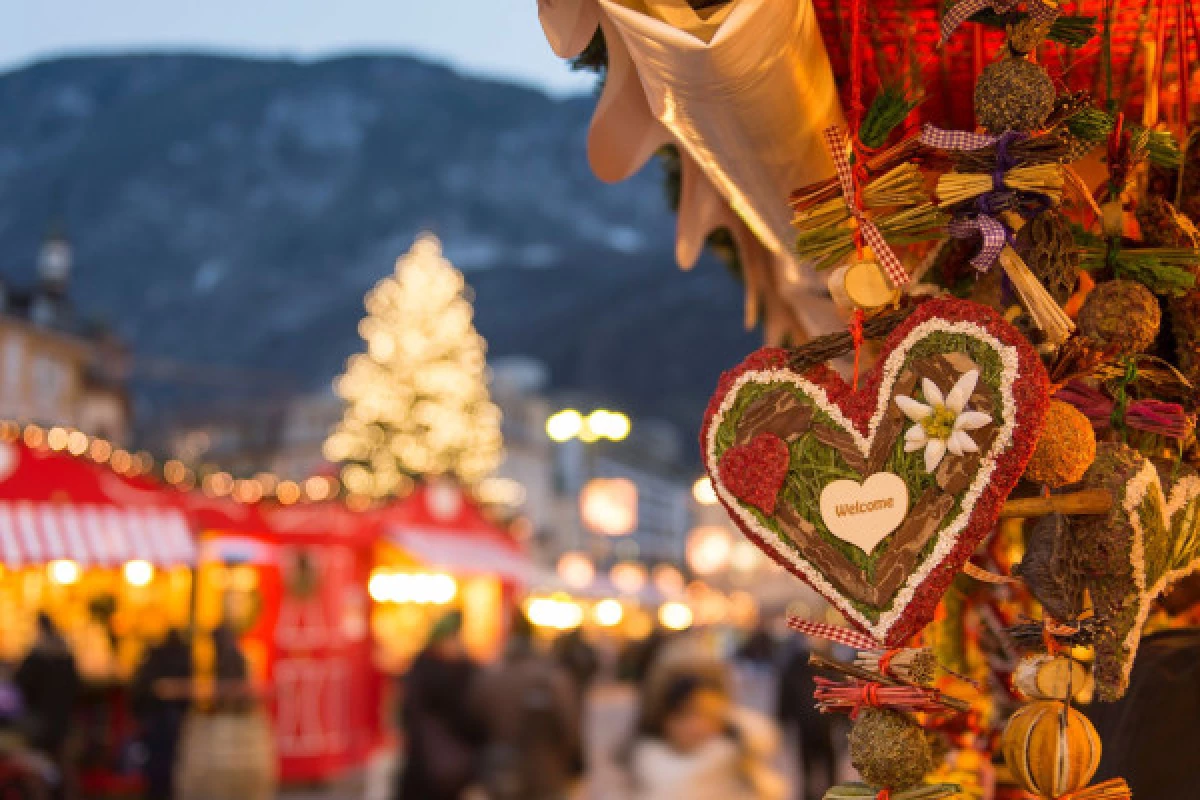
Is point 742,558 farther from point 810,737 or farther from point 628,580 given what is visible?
point 628,580

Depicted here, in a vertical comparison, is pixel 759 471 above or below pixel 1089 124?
below

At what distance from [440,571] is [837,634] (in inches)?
668

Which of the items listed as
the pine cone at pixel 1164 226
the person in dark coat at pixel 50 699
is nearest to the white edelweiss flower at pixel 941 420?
the pine cone at pixel 1164 226

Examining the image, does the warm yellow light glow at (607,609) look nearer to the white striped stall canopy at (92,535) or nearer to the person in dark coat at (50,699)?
the white striped stall canopy at (92,535)

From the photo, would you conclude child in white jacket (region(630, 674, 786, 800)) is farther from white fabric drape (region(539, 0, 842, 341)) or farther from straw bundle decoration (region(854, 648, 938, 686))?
straw bundle decoration (region(854, 648, 938, 686))

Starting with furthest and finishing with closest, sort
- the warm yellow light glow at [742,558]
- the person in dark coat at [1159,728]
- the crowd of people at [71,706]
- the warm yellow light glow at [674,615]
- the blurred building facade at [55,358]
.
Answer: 1. the blurred building facade at [55,358]
2. the warm yellow light glow at [674,615]
3. the warm yellow light glow at [742,558]
4. the crowd of people at [71,706]
5. the person in dark coat at [1159,728]

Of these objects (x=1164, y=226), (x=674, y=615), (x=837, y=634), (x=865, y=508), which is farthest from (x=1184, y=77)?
(x=674, y=615)

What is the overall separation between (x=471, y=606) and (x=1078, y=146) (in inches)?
817

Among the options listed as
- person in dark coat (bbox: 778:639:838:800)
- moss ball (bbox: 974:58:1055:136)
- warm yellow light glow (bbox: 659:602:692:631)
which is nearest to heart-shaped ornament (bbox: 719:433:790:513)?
moss ball (bbox: 974:58:1055:136)

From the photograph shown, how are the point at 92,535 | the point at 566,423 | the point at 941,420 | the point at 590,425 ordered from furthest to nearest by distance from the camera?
the point at 566,423, the point at 590,425, the point at 92,535, the point at 941,420

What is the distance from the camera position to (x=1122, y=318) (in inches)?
65.3

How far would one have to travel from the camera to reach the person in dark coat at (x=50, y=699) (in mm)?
11352

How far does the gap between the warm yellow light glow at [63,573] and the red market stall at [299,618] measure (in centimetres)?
165

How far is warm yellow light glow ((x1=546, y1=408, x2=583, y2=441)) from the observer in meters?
13.1
